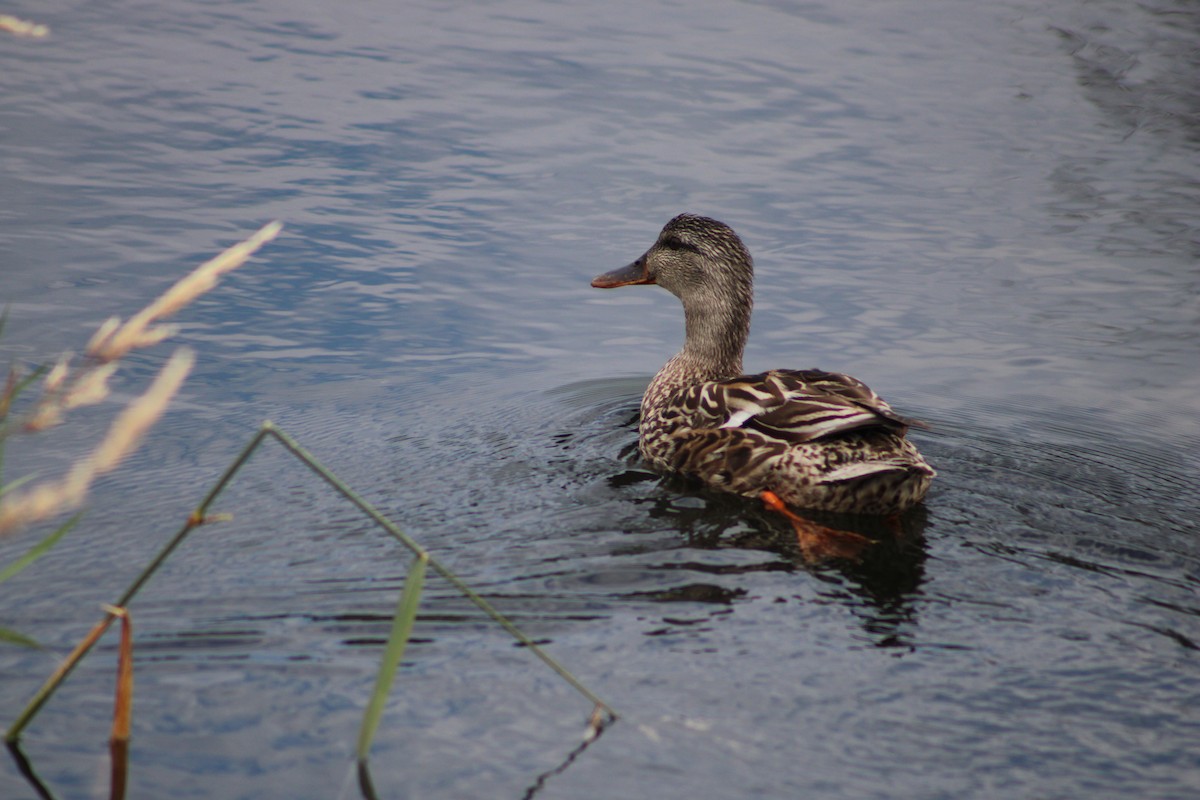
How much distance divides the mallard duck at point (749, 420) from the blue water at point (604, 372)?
0.76ft

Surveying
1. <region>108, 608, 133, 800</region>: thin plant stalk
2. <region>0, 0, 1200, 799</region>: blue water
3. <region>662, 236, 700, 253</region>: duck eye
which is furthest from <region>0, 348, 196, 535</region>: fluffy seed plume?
<region>662, 236, 700, 253</region>: duck eye

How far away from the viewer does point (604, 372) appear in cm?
748

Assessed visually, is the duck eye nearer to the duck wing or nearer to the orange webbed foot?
the duck wing

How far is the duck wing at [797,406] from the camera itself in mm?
5633

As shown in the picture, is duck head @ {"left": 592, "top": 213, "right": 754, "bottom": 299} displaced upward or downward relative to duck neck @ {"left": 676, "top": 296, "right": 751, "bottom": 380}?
upward

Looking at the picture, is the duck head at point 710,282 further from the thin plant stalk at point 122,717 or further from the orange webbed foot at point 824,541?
the thin plant stalk at point 122,717

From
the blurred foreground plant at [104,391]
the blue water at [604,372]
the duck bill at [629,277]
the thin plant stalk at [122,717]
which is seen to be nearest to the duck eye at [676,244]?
the duck bill at [629,277]

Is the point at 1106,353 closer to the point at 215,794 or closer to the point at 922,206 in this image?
the point at 922,206

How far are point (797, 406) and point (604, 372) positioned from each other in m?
1.87

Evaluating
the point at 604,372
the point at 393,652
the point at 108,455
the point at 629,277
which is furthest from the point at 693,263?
the point at 108,455

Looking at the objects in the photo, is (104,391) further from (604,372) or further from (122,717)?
(604,372)

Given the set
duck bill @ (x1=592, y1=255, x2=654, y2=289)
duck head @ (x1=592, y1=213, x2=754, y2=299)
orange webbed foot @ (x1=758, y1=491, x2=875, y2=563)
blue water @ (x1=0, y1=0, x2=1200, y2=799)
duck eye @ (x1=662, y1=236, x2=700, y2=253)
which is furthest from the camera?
duck bill @ (x1=592, y1=255, x2=654, y2=289)

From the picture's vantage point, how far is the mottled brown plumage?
5629 millimetres

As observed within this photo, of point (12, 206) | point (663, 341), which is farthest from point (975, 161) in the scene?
point (12, 206)
